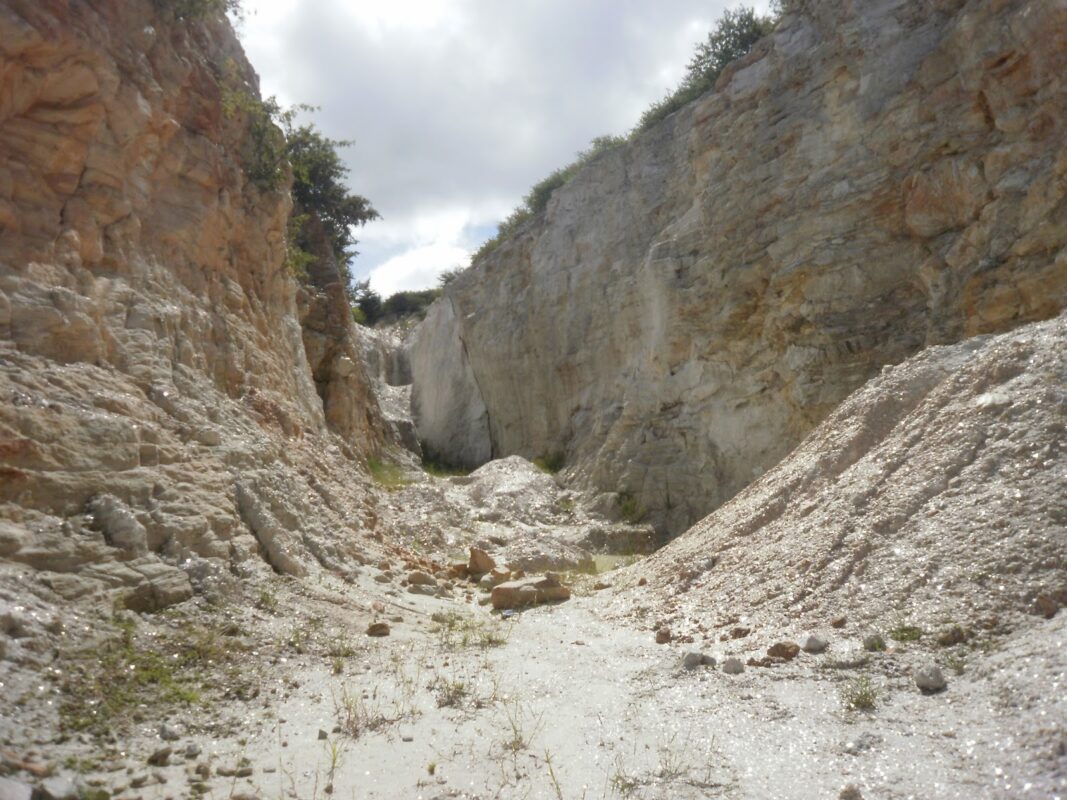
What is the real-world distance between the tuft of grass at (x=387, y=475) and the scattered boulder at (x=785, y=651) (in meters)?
10.1

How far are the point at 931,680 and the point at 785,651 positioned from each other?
951 millimetres

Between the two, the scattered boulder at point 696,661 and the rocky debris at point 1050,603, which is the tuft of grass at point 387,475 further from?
the rocky debris at point 1050,603

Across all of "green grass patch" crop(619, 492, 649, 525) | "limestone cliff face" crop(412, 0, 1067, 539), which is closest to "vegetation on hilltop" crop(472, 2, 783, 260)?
"limestone cliff face" crop(412, 0, 1067, 539)

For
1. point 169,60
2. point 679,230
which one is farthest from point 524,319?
point 169,60

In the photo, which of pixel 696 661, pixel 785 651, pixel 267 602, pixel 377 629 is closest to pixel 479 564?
pixel 377 629

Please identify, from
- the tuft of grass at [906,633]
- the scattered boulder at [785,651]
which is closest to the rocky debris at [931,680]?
the tuft of grass at [906,633]

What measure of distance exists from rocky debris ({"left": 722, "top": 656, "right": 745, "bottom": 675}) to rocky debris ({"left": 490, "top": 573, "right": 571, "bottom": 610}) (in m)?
3.65

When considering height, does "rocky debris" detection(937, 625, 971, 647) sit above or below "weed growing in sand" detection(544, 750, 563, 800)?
above

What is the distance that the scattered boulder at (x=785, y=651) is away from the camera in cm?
482

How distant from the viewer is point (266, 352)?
401 inches

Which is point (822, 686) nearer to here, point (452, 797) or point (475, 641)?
point (452, 797)

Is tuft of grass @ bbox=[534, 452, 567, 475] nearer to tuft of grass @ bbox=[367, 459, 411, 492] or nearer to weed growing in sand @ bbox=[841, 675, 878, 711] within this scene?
tuft of grass @ bbox=[367, 459, 411, 492]

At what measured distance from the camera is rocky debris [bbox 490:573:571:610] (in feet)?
27.3

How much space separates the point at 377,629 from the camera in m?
6.18
